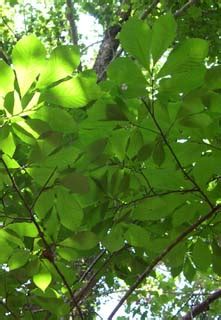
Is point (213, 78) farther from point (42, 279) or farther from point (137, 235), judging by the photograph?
point (42, 279)

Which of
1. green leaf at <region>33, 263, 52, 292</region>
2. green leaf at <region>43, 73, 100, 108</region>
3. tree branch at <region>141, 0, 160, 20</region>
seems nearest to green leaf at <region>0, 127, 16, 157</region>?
green leaf at <region>43, 73, 100, 108</region>

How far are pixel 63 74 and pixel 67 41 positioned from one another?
4.51m

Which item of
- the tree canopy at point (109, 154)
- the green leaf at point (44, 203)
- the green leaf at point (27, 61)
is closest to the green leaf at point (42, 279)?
the tree canopy at point (109, 154)

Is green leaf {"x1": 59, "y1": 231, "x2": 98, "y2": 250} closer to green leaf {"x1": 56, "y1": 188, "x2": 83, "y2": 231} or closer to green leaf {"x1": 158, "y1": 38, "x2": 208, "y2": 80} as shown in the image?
green leaf {"x1": 56, "y1": 188, "x2": 83, "y2": 231}

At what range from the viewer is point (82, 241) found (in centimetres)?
110

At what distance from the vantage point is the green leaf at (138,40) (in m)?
0.83

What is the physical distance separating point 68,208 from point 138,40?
40cm

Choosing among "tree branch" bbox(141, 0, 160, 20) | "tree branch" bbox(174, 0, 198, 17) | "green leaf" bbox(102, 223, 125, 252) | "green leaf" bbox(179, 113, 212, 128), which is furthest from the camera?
"tree branch" bbox(141, 0, 160, 20)

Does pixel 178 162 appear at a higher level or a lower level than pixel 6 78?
lower

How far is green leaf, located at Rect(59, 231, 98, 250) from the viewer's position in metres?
1.10

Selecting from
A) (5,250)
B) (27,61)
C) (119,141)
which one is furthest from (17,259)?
(27,61)

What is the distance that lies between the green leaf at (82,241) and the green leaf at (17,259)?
9 centimetres

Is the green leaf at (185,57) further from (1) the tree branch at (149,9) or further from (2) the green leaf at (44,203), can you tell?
(1) the tree branch at (149,9)

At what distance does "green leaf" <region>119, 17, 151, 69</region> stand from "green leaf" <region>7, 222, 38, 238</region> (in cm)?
47
